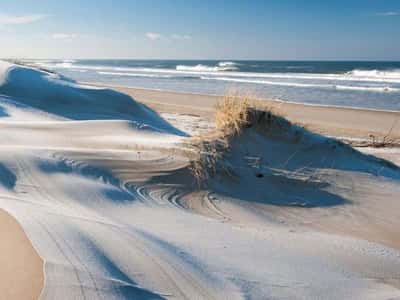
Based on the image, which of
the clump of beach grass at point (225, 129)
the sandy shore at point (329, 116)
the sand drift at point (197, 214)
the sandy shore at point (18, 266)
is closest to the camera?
the sandy shore at point (18, 266)

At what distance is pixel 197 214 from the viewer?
3646 mm

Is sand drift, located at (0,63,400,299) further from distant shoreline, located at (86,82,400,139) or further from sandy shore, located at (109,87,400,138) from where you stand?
sandy shore, located at (109,87,400,138)

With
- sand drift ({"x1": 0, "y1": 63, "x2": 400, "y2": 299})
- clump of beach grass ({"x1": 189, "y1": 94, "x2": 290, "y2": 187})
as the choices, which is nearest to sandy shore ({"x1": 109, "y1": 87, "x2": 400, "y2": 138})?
clump of beach grass ({"x1": 189, "y1": 94, "x2": 290, "y2": 187})

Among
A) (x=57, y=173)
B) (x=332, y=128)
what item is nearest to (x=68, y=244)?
(x=57, y=173)

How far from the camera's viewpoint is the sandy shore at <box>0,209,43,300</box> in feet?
6.66

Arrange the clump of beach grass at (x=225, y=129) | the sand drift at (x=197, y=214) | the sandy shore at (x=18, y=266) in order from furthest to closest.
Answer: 1. the clump of beach grass at (x=225, y=129)
2. the sand drift at (x=197, y=214)
3. the sandy shore at (x=18, y=266)

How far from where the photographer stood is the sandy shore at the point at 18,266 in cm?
203

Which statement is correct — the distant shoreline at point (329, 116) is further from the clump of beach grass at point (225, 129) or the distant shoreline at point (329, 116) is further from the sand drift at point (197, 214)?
the sand drift at point (197, 214)

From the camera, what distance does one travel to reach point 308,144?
5.13 meters

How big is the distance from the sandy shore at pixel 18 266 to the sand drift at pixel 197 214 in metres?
0.05

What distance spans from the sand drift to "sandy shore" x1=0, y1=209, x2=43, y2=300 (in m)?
0.05

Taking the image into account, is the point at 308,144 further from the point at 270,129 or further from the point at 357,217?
the point at 357,217

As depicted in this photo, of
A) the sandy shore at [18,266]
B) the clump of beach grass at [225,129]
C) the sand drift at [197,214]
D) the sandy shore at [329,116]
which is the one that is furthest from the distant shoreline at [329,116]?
the sandy shore at [18,266]

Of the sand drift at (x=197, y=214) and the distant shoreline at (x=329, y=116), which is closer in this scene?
the sand drift at (x=197, y=214)
